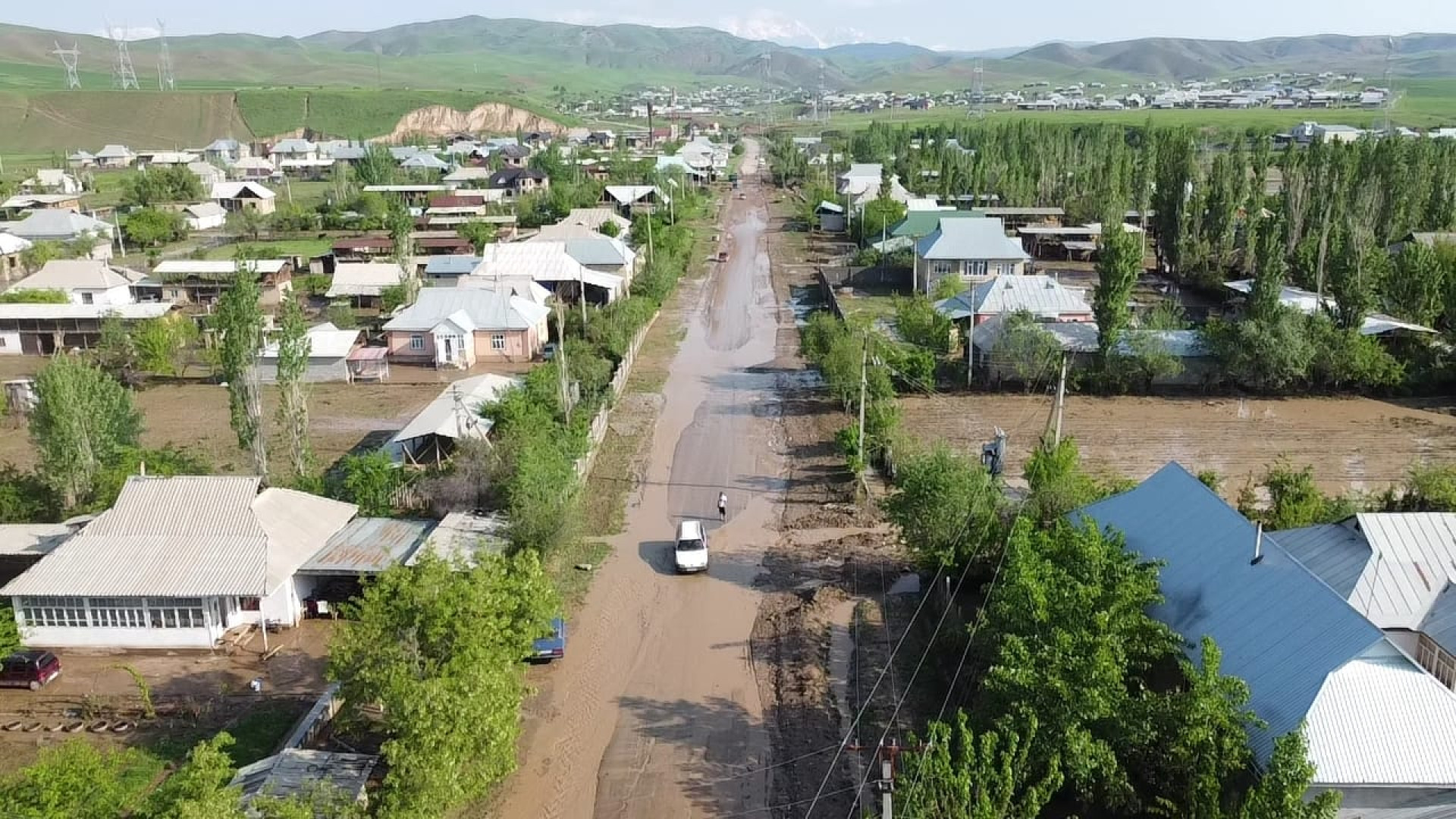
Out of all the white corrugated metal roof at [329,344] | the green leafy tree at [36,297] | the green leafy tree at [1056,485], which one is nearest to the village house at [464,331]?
the white corrugated metal roof at [329,344]

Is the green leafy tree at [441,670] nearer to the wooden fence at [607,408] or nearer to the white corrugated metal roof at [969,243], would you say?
the wooden fence at [607,408]

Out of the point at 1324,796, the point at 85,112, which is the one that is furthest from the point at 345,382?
the point at 85,112

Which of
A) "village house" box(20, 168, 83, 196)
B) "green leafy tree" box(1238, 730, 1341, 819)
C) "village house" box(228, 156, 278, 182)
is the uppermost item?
"village house" box(228, 156, 278, 182)

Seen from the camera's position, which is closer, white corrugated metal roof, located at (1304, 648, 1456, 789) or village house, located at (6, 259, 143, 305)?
white corrugated metal roof, located at (1304, 648, 1456, 789)

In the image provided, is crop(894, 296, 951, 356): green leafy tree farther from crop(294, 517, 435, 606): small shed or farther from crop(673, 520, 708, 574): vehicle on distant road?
crop(294, 517, 435, 606): small shed

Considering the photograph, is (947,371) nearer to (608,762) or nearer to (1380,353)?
(1380,353)

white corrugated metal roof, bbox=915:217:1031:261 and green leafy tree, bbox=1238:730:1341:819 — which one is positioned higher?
white corrugated metal roof, bbox=915:217:1031:261

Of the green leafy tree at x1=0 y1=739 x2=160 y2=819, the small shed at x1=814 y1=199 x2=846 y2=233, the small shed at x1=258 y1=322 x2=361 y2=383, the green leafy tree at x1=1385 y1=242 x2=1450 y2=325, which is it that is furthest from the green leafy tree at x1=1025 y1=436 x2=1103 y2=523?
the small shed at x1=814 y1=199 x2=846 y2=233
